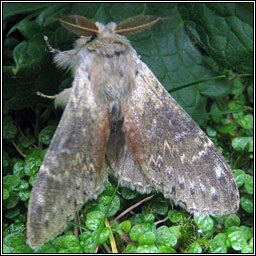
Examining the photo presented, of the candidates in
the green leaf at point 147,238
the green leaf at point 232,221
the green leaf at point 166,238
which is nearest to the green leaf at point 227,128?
the green leaf at point 232,221

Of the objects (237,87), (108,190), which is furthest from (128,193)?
(237,87)

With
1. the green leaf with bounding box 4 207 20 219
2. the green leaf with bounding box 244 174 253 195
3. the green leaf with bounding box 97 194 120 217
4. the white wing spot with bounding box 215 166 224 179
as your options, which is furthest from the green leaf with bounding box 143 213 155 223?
the green leaf with bounding box 4 207 20 219

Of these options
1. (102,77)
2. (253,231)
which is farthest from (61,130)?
(253,231)

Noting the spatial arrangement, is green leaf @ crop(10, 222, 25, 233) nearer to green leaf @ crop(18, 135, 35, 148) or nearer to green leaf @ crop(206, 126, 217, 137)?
green leaf @ crop(18, 135, 35, 148)

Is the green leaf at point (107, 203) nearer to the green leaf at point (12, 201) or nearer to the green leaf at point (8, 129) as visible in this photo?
the green leaf at point (12, 201)

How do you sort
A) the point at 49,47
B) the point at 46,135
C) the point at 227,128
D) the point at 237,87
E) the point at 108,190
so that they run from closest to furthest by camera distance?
the point at 108,190 < the point at 49,47 < the point at 46,135 < the point at 227,128 < the point at 237,87

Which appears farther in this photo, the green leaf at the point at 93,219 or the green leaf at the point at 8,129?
the green leaf at the point at 8,129

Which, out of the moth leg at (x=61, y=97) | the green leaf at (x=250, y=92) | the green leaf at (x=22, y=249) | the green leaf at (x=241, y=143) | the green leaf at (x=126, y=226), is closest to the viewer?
the green leaf at (x=22, y=249)

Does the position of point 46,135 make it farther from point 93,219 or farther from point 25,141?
point 93,219
